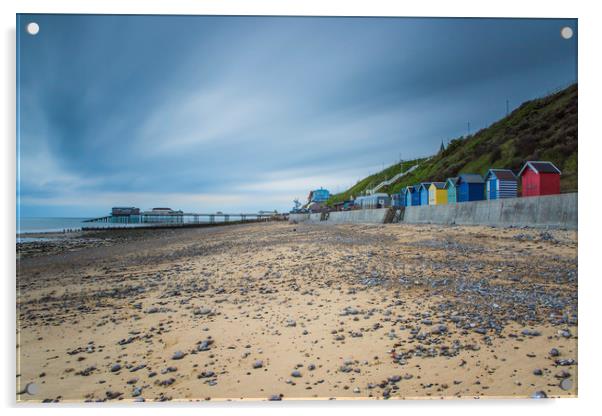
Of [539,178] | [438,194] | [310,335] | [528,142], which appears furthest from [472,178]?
[310,335]

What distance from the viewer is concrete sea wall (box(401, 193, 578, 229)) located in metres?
7.25

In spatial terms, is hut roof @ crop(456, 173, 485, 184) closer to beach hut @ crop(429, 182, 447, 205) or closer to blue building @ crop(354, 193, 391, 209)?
beach hut @ crop(429, 182, 447, 205)

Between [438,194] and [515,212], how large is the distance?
41.7 feet

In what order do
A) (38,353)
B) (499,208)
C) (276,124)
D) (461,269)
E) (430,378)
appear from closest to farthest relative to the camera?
(430,378)
(38,353)
(276,124)
(461,269)
(499,208)

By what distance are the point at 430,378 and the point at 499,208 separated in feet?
35.6

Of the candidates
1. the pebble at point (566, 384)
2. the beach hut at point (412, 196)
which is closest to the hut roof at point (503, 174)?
the beach hut at point (412, 196)

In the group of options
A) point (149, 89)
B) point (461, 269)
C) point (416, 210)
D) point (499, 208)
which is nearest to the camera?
point (149, 89)

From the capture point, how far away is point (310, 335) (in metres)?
3.18

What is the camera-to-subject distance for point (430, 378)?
2516mm

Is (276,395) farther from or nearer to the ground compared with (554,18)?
nearer to the ground

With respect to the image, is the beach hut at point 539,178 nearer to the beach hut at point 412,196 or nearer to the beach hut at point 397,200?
the beach hut at point 412,196

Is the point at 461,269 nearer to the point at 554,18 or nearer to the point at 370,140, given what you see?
the point at 370,140
